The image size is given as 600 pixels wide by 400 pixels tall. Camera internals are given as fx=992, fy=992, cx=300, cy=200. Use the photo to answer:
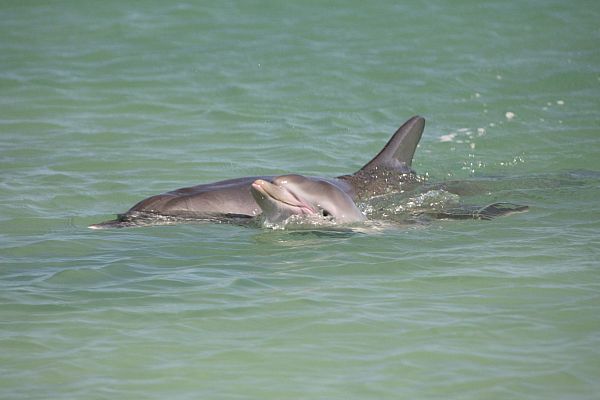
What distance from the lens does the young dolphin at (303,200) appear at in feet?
28.4

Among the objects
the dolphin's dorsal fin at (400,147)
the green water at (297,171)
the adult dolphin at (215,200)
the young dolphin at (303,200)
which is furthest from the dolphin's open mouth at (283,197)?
the dolphin's dorsal fin at (400,147)

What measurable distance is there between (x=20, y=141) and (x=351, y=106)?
4.90m

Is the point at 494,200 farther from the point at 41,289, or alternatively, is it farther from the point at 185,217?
the point at 41,289

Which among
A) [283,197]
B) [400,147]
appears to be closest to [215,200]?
[283,197]

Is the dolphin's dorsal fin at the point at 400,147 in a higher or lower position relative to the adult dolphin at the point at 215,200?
higher

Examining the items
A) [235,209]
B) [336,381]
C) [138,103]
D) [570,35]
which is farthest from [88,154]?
[570,35]

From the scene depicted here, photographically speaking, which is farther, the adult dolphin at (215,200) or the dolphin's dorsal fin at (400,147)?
the dolphin's dorsal fin at (400,147)

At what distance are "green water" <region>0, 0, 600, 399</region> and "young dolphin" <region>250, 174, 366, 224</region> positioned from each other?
220mm

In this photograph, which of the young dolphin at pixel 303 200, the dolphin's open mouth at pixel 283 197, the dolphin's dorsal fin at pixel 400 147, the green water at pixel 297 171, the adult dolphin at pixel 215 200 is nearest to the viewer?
the green water at pixel 297 171

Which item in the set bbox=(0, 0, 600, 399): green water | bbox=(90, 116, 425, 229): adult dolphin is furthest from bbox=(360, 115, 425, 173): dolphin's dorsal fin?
bbox=(0, 0, 600, 399): green water

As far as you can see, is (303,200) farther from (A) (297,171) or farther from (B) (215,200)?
(A) (297,171)

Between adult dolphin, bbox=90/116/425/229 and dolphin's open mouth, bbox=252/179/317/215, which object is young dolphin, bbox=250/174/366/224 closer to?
dolphin's open mouth, bbox=252/179/317/215

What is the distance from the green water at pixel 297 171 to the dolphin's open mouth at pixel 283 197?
0.80 feet

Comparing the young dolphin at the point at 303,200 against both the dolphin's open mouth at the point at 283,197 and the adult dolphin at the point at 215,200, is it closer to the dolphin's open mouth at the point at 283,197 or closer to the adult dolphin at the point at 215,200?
the dolphin's open mouth at the point at 283,197
